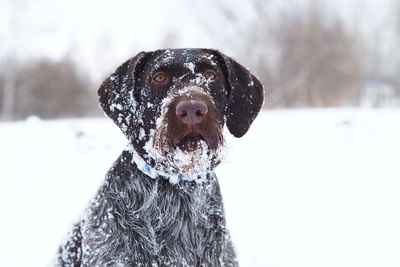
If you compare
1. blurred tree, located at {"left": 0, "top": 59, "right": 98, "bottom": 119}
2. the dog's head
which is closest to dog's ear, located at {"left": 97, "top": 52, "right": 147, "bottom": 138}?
the dog's head

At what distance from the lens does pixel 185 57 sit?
9.97 feet

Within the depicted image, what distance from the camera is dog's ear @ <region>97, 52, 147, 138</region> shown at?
3.02 m

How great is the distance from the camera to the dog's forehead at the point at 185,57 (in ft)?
9.80

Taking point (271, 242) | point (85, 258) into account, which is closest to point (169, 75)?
point (85, 258)

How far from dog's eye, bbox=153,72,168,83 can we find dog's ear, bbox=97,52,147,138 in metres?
0.14

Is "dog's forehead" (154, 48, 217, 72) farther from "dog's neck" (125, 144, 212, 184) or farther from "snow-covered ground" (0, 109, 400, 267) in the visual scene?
"snow-covered ground" (0, 109, 400, 267)

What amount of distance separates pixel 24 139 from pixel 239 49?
22.1 meters

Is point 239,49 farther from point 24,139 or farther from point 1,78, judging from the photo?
point 24,139

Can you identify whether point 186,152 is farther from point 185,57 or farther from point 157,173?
point 185,57

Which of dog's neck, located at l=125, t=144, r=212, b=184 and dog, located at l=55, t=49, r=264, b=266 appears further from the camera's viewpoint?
dog's neck, located at l=125, t=144, r=212, b=184

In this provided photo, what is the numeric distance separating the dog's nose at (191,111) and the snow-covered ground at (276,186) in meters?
2.52

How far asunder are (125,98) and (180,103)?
551mm

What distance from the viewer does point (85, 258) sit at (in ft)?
10.3

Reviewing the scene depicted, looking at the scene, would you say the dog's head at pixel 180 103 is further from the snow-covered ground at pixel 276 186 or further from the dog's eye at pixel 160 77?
the snow-covered ground at pixel 276 186
